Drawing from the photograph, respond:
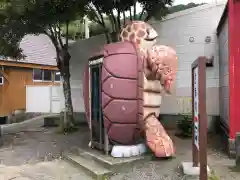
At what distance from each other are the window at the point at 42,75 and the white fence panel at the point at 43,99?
6.27 ft

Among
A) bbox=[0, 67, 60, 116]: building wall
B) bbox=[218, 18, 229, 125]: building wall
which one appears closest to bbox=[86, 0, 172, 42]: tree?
bbox=[218, 18, 229, 125]: building wall

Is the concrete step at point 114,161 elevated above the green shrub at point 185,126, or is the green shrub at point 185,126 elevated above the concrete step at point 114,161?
the green shrub at point 185,126

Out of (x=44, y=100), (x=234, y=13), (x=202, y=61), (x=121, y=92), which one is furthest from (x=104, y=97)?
(x=44, y=100)

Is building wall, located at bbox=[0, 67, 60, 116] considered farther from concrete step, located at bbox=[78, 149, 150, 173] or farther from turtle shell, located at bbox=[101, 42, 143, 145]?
turtle shell, located at bbox=[101, 42, 143, 145]

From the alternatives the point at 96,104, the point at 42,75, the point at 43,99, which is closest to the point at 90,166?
the point at 96,104

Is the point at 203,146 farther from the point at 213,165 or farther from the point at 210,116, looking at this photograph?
the point at 210,116

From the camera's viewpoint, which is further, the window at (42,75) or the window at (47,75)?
the window at (47,75)

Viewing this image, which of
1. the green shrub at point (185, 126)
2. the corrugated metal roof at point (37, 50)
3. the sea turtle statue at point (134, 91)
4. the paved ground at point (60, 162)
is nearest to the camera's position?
the paved ground at point (60, 162)

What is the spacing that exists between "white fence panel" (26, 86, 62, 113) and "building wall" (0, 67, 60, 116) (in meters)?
0.88

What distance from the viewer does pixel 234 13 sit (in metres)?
7.20

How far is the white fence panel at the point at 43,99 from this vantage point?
1742cm

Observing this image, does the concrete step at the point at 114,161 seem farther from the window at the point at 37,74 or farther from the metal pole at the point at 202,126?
the window at the point at 37,74

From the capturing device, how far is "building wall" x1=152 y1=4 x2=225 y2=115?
34.8 feet

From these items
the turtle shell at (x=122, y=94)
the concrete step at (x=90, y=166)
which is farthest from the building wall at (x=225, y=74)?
the concrete step at (x=90, y=166)
